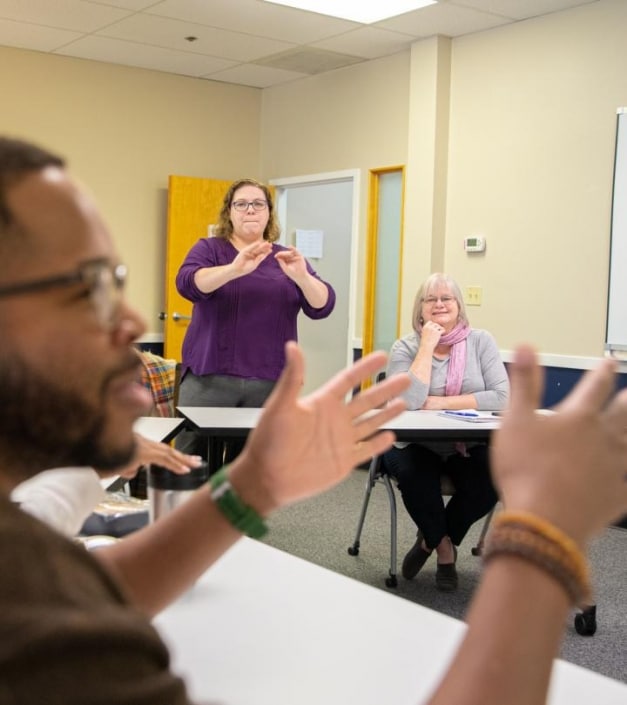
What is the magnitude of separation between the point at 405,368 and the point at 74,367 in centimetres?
323

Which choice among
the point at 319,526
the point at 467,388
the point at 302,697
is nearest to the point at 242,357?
the point at 467,388

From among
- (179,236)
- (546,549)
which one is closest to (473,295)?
(179,236)

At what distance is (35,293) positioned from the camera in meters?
0.67

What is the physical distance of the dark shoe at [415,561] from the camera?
372 cm

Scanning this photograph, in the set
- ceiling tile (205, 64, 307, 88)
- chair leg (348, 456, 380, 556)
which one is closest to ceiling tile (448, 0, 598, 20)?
ceiling tile (205, 64, 307, 88)

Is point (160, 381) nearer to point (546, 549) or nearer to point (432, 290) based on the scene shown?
point (432, 290)

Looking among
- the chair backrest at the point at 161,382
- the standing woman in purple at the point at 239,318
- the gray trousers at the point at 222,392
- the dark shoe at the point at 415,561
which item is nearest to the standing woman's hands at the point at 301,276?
the standing woman in purple at the point at 239,318

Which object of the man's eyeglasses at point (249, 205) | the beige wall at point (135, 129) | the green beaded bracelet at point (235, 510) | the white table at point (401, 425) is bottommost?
the white table at point (401, 425)

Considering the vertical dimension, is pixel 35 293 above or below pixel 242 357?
above

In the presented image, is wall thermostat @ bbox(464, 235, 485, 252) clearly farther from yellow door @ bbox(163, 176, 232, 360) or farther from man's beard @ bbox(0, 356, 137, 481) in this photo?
man's beard @ bbox(0, 356, 137, 481)

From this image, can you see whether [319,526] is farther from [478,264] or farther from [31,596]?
[31,596]

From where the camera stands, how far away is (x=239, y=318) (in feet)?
12.1

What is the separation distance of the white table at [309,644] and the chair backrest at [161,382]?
2.52 meters

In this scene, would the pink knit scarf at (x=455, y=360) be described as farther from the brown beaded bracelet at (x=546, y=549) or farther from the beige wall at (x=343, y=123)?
the brown beaded bracelet at (x=546, y=549)
